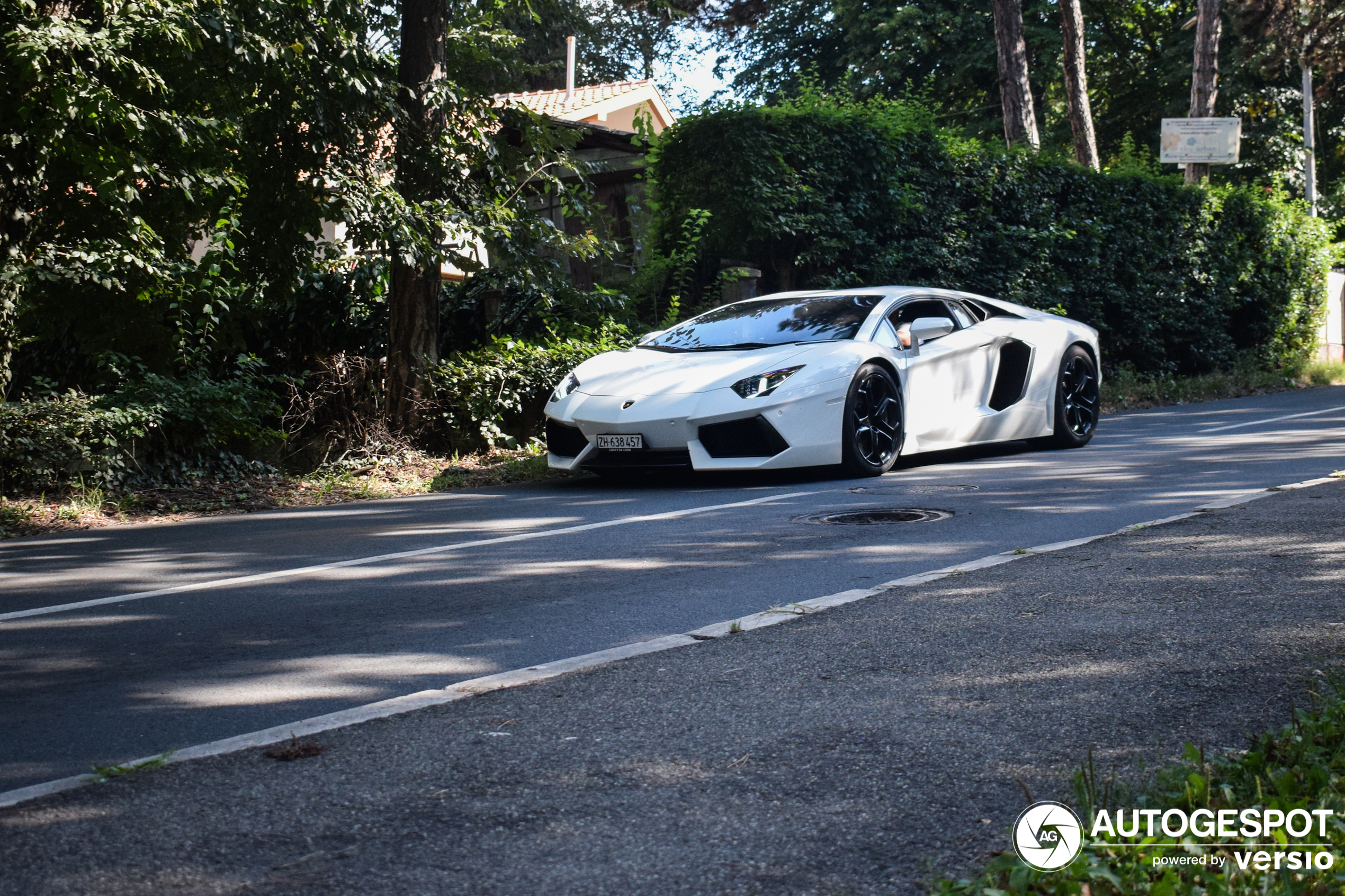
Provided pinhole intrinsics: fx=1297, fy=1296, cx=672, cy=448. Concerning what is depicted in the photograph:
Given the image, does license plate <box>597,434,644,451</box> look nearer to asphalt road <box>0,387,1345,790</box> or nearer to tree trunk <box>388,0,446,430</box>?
asphalt road <box>0,387,1345,790</box>

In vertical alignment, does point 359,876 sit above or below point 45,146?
below

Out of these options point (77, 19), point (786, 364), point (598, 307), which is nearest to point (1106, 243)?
point (598, 307)

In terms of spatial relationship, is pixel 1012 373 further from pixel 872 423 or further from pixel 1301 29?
pixel 1301 29

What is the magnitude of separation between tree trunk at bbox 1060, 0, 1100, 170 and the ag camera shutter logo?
2155 centimetres

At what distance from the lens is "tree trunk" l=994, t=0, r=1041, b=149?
21.1 m

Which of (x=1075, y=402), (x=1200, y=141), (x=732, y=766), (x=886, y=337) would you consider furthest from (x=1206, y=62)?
(x=732, y=766)

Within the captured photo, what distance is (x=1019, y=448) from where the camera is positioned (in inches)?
449

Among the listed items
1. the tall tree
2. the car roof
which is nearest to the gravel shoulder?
the car roof

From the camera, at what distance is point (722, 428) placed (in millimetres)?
8852

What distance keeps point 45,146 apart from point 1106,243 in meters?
14.9

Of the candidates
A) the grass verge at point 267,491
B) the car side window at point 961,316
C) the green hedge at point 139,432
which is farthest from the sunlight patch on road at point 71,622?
the car side window at point 961,316

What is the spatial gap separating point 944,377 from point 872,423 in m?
1.07

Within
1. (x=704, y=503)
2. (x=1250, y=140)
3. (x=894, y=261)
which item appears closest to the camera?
(x=704, y=503)

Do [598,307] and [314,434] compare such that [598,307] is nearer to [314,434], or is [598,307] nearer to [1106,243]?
[314,434]
